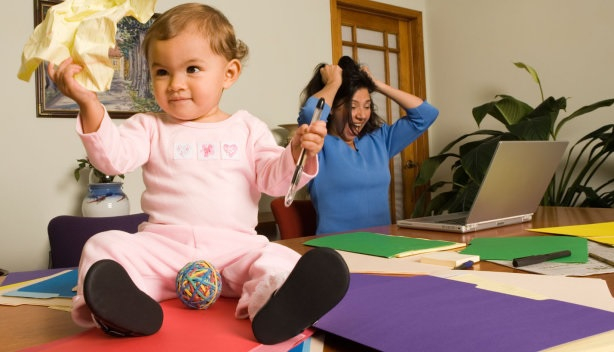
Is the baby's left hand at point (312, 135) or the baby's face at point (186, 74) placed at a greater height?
the baby's face at point (186, 74)

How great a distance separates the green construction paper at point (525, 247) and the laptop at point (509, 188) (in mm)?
167

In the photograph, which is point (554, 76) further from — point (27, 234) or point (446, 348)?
point (446, 348)

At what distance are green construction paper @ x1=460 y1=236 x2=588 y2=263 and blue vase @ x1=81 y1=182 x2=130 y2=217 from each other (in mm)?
2045

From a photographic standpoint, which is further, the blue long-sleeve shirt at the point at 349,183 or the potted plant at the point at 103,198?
the potted plant at the point at 103,198

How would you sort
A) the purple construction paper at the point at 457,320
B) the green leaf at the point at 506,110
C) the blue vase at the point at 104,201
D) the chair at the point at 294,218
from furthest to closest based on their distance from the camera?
the green leaf at the point at 506,110 < the blue vase at the point at 104,201 < the chair at the point at 294,218 < the purple construction paper at the point at 457,320

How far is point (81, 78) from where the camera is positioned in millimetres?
732

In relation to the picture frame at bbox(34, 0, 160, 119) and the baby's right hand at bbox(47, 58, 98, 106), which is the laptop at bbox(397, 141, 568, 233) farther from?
the picture frame at bbox(34, 0, 160, 119)

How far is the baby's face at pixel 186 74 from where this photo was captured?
2.83 ft

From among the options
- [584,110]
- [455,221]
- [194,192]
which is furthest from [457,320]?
[584,110]

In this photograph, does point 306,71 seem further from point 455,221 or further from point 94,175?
point 455,221

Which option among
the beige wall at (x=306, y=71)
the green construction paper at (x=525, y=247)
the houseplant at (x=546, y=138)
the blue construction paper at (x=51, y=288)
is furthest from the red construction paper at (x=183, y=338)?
the beige wall at (x=306, y=71)

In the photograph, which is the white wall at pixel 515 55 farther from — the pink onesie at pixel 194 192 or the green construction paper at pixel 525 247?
the pink onesie at pixel 194 192

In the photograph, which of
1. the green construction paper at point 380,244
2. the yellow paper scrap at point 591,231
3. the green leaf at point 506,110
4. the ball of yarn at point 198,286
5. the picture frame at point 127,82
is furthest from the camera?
the green leaf at point 506,110

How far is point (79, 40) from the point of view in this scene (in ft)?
2.37
